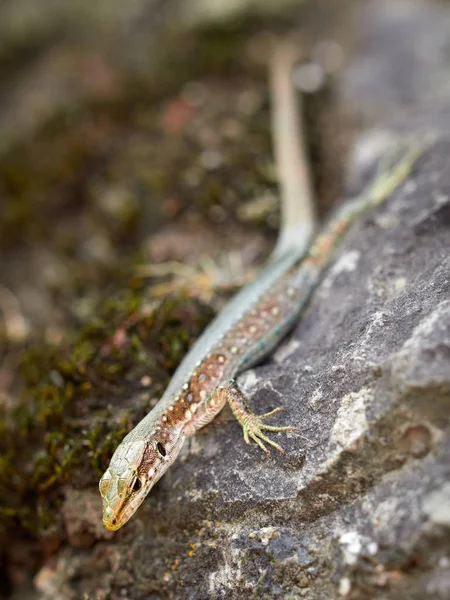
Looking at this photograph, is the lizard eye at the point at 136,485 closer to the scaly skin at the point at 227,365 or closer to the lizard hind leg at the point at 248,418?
the scaly skin at the point at 227,365

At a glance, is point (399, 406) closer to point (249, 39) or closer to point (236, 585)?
point (236, 585)

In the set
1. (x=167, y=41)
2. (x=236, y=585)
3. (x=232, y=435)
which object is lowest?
(x=236, y=585)

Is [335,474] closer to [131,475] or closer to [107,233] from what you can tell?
[131,475]

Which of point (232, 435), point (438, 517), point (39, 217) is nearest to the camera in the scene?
point (438, 517)

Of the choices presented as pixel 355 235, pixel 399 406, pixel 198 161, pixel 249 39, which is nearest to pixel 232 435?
pixel 399 406

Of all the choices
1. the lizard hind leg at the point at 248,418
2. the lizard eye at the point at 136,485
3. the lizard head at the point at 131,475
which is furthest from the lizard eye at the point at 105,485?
the lizard hind leg at the point at 248,418

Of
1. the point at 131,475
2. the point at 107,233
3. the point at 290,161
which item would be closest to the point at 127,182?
the point at 107,233
